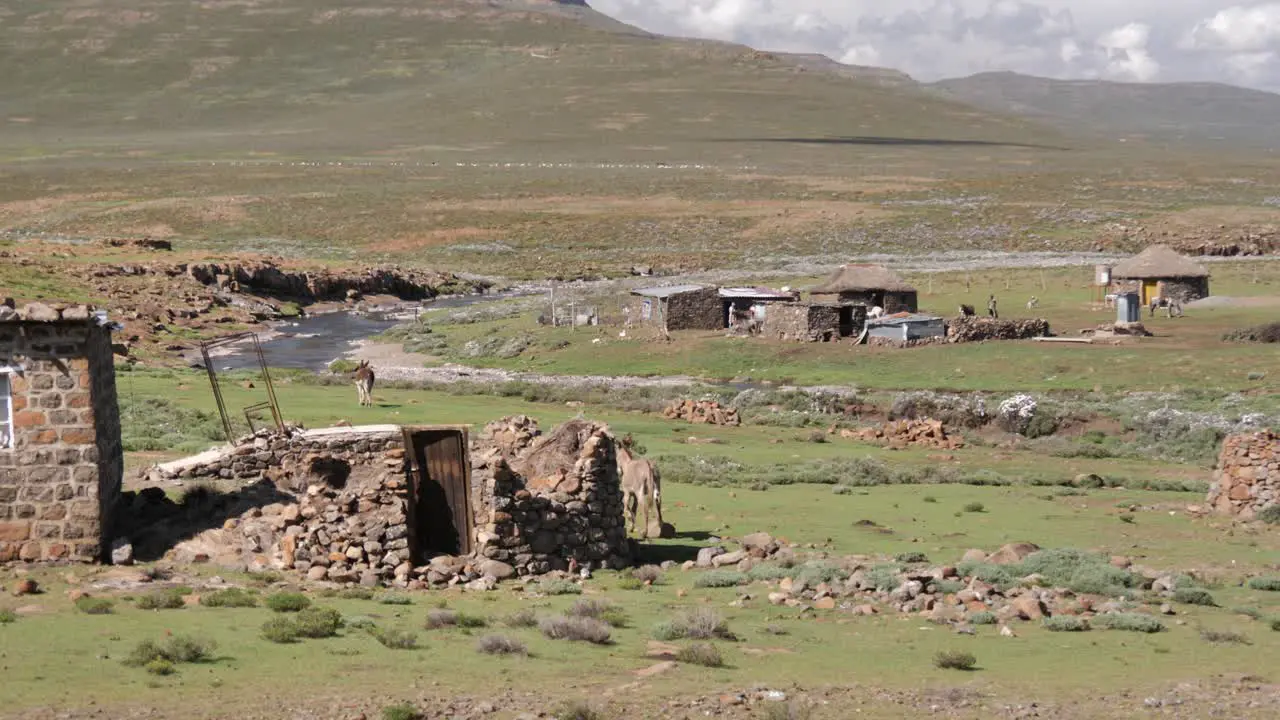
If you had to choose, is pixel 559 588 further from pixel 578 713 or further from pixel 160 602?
pixel 578 713

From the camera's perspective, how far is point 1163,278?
58469 mm

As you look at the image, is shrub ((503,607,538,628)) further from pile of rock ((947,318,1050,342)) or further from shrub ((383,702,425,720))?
pile of rock ((947,318,1050,342))

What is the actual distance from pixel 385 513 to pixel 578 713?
19.7 feet

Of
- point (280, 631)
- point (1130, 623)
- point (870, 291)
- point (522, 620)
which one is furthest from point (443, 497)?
point (870, 291)

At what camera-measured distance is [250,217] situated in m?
118

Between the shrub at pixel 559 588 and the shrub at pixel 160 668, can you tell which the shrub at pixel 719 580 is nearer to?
the shrub at pixel 559 588

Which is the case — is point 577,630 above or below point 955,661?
→ above

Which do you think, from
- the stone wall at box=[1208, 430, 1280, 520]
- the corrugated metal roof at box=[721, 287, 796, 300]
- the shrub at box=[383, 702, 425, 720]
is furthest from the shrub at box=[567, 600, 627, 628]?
the corrugated metal roof at box=[721, 287, 796, 300]

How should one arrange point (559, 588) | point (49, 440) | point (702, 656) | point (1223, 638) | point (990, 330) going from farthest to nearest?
point (990, 330)
point (559, 588)
point (49, 440)
point (1223, 638)
point (702, 656)

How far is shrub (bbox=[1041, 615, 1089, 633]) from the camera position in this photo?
1604 cm

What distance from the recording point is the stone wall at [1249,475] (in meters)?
24.3

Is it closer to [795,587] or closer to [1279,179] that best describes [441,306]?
[795,587]

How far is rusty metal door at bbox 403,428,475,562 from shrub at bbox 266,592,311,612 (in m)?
2.76

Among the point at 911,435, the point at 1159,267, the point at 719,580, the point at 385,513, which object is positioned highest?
the point at 1159,267
